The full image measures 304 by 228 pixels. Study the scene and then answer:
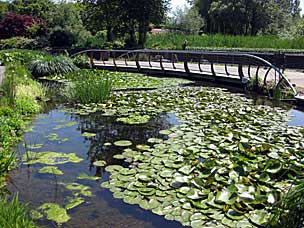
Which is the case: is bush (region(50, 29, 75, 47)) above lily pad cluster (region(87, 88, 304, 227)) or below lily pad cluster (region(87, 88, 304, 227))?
above

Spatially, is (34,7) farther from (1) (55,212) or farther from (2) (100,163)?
(1) (55,212)

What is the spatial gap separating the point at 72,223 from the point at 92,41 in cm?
2332

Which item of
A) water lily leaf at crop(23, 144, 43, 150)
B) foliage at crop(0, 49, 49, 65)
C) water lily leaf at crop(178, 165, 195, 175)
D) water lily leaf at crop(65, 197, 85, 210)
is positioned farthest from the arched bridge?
water lily leaf at crop(65, 197, 85, 210)

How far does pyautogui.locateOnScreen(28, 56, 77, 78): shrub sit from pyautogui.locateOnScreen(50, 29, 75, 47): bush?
31.6 feet

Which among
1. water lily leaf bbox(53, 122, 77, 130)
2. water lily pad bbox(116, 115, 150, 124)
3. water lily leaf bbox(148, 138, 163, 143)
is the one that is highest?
water lily pad bbox(116, 115, 150, 124)

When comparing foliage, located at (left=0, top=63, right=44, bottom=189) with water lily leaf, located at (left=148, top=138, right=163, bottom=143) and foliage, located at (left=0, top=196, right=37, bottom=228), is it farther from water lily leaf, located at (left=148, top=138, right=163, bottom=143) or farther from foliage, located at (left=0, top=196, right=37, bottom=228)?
water lily leaf, located at (left=148, top=138, right=163, bottom=143)

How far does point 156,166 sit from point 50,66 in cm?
1133

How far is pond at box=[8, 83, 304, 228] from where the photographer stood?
3.26 meters

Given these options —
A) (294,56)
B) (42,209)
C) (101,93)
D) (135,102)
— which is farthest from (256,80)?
(42,209)

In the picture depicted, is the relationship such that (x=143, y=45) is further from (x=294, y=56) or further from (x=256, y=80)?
(x=256, y=80)

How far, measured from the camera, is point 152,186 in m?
3.79

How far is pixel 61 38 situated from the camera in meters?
24.3

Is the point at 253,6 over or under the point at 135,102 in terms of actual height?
over

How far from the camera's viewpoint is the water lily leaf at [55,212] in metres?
3.23
